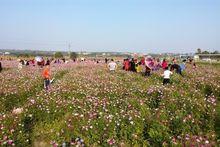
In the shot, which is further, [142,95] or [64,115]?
[142,95]

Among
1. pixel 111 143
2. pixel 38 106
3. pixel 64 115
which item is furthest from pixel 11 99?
pixel 111 143

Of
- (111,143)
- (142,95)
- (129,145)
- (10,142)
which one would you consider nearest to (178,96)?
(142,95)

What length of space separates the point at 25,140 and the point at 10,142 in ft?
4.22

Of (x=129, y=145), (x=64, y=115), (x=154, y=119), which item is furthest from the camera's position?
(x=64, y=115)

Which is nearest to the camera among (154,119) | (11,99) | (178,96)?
(154,119)

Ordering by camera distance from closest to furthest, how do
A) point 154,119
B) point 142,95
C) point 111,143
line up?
point 111,143 < point 154,119 < point 142,95

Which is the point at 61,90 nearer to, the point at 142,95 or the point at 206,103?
the point at 142,95

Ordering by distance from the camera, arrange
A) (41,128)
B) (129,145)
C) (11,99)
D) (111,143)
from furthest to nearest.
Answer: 1. (11,99)
2. (41,128)
3. (129,145)
4. (111,143)

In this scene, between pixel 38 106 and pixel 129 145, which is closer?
pixel 129 145

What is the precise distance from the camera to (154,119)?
32.8ft

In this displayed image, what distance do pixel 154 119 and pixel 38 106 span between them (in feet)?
14.7

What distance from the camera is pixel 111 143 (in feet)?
25.3

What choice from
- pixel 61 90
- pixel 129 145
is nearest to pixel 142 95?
pixel 61 90

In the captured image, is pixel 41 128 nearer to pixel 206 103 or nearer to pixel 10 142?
pixel 10 142
